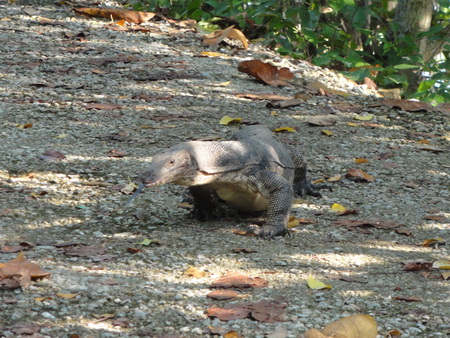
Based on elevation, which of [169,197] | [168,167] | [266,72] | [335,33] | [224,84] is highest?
[335,33]

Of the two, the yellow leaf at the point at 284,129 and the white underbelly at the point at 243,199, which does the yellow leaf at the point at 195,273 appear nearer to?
the white underbelly at the point at 243,199

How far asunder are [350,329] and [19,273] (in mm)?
1640

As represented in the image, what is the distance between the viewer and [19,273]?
12.5 feet

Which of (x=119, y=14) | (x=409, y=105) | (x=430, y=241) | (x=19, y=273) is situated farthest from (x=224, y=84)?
(x=19, y=273)

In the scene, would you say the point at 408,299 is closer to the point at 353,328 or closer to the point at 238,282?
the point at 353,328

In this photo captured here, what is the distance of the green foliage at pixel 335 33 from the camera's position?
9133mm

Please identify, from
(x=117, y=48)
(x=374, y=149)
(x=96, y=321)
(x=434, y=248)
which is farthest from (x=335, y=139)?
(x=96, y=321)

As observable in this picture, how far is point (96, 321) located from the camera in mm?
3506

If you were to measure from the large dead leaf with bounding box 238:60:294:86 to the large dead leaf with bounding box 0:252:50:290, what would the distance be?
5.26 meters

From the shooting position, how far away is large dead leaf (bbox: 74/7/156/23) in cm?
1048

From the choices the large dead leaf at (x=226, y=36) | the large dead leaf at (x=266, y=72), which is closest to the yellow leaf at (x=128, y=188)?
the large dead leaf at (x=266, y=72)

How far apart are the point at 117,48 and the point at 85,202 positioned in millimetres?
4426

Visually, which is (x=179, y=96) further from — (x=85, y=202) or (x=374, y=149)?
(x=85, y=202)

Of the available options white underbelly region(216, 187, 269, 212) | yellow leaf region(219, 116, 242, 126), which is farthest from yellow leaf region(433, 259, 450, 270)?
yellow leaf region(219, 116, 242, 126)
